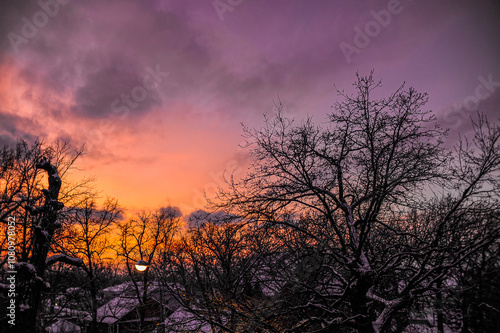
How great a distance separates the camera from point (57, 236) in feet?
41.4

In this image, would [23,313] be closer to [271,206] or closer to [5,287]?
[5,287]

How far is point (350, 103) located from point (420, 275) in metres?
4.20

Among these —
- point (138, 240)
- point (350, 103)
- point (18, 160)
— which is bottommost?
point (350, 103)

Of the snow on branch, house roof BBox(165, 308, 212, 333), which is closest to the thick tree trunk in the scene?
the snow on branch

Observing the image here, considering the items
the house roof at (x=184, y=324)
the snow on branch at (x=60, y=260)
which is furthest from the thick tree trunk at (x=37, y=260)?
the house roof at (x=184, y=324)

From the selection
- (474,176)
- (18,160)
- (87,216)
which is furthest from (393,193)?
(87,216)

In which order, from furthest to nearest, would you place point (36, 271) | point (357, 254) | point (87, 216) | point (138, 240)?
point (138, 240) < point (87, 216) < point (36, 271) < point (357, 254)

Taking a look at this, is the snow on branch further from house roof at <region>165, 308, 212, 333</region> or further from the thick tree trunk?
house roof at <region>165, 308, 212, 333</region>

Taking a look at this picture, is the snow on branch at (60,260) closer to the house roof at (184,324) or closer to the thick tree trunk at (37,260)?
the thick tree trunk at (37,260)

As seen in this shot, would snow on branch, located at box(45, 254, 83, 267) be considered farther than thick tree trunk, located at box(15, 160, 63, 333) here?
Yes

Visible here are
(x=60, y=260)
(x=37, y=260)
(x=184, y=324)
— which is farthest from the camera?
(x=60, y=260)

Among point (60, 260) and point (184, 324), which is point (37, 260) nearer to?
point (60, 260)

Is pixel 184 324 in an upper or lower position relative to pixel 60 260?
lower

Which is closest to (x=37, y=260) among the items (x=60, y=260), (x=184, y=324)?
(x=60, y=260)
